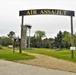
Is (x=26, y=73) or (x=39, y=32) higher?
(x=39, y=32)

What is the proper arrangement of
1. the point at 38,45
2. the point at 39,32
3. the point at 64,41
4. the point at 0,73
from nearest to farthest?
the point at 0,73, the point at 64,41, the point at 38,45, the point at 39,32

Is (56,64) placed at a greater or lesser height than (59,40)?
lesser

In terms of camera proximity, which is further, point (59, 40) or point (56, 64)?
point (59, 40)

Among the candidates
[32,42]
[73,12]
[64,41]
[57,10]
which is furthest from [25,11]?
[32,42]

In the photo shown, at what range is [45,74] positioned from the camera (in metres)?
11.7

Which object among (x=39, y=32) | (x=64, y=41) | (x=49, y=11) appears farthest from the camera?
(x=39, y=32)

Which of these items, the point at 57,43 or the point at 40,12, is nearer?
the point at 40,12

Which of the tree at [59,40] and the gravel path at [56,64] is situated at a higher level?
the tree at [59,40]

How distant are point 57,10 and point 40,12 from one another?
1.97 meters

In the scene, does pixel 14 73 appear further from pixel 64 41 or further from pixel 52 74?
pixel 64 41

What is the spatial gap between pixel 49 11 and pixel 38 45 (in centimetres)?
7442

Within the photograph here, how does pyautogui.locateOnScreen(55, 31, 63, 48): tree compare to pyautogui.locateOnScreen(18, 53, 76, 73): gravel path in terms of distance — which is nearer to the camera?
pyautogui.locateOnScreen(18, 53, 76, 73): gravel path

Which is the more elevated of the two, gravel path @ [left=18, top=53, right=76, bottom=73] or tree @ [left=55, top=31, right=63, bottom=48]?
tree @ [left=55, top=31, right=63, bottom=48]

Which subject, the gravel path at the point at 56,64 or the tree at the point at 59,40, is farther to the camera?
the tree at the point at 59,40
